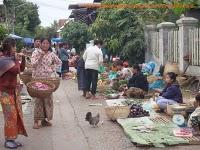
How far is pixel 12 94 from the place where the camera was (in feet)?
28.9

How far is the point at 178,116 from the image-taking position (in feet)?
32.0

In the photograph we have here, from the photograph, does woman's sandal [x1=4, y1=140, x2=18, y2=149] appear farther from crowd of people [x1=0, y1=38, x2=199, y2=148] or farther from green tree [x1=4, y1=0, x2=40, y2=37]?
green tree [x1=4, y1=0, x2=40, y2=37]

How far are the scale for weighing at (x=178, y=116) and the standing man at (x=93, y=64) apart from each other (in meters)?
5.36

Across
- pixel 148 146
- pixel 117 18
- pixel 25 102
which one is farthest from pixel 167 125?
pixel 117 18

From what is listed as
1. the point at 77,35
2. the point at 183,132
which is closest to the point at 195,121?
the point at 183,132

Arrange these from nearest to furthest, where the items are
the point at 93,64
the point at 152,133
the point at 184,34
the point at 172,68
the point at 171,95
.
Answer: the point at 152,133, the point at 171,95, the point at 93,64, the point at 184,34, the point at 172,68

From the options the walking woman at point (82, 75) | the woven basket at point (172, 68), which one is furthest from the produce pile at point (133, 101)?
the woven basket at point (172, 68)

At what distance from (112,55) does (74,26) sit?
842cm

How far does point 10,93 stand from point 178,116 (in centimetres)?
316

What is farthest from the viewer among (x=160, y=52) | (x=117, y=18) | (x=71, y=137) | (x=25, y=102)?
(x=117, y=18)

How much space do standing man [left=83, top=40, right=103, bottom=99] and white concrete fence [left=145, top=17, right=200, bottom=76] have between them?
3.48 m

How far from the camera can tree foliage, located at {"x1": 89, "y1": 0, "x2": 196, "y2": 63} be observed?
2378cm

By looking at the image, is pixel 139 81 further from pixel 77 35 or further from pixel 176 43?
pixel 77 35

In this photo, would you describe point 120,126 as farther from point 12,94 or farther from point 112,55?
point 112,55
